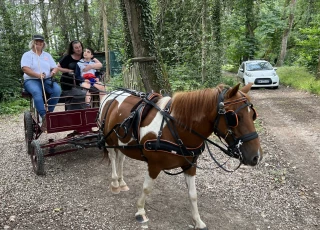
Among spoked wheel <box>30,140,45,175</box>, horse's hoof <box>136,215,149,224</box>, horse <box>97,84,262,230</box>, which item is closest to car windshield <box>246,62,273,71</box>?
horse <box>97,84,262,230</box>

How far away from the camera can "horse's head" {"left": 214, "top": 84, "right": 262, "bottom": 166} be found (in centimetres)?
275

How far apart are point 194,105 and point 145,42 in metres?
4.71

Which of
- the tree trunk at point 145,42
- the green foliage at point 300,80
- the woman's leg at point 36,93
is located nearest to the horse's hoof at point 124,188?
the woman's leg at point 36,93

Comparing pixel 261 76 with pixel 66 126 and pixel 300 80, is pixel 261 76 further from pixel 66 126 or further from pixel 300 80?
pixel 66 126

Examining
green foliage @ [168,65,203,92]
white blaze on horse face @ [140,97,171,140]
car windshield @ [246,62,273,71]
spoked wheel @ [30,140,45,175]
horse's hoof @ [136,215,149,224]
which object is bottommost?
horse's hoof @ [136,215,149,224]

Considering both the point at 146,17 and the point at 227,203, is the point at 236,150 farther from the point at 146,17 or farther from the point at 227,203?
the point at 146,17

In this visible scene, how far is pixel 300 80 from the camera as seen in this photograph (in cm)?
1598

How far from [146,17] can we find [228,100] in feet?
16.9

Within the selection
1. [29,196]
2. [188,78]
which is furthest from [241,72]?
[29,196]

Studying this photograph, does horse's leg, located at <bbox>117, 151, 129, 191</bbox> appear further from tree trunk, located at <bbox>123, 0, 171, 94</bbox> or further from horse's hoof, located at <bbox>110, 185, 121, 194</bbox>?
tree trunk, located at <bbox>123, 0, 171, 94</bbox>

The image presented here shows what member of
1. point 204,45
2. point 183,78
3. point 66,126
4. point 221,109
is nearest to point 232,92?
point 221,109

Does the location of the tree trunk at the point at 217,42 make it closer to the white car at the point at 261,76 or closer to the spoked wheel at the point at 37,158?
the white car at the point at 261,76

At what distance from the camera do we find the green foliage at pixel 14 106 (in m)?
11.7

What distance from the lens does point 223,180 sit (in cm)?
493
